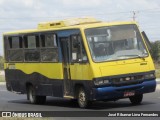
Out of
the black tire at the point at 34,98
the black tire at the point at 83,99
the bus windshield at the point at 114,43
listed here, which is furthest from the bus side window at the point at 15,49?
the bus windshield at the point at 114,43

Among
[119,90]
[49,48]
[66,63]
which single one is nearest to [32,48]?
[49,48]

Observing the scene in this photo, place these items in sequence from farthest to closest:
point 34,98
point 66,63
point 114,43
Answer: point 34,98 < point 66,63 < point 114,43

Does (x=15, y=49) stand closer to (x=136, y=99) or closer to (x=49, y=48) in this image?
(x=49, y=48)

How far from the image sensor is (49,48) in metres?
22.0

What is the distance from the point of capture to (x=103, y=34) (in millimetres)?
19734

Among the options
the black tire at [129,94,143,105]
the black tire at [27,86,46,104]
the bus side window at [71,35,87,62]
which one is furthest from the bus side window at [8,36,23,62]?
the black tire at [129,94,143,105]

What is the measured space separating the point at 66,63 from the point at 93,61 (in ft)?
7.03

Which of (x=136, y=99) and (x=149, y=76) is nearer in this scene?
(x=149, y=76)

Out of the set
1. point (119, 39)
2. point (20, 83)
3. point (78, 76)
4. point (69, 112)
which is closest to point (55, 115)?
point (69, 112)

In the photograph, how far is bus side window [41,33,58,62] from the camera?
2166 cm

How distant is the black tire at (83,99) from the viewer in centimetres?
1965

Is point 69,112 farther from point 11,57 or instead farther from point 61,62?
point 11,57

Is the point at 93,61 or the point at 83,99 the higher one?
the point at 93,61

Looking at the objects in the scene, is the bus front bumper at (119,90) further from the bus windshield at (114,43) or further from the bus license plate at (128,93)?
the bus windshield at (114,43)
